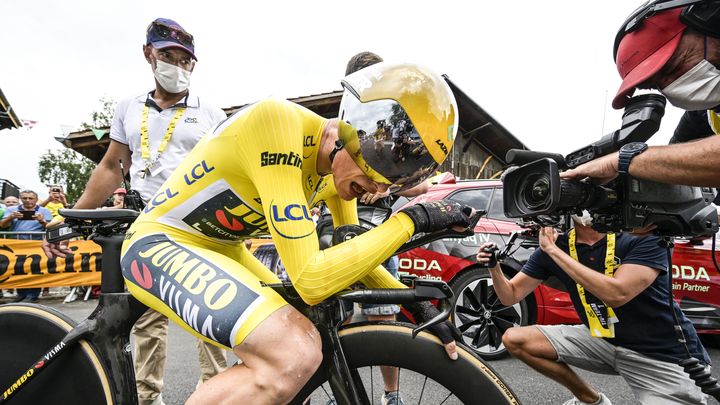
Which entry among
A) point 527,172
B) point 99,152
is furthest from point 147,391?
point 99,152

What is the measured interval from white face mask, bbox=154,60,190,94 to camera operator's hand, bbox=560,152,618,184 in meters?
2.29

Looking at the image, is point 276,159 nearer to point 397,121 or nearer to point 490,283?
point 397,121

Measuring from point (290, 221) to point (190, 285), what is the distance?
41cm

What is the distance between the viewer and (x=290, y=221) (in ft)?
4.01

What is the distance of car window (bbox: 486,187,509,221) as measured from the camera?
4246 mm

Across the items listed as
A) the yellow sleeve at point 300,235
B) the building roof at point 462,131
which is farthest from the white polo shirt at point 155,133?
the building roof at point 462,131

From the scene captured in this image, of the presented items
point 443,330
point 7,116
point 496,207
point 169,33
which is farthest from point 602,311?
point 7,116

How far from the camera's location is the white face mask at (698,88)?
1.41 meters

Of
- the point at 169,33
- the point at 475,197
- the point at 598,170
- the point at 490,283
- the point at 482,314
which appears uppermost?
the point at 169,33

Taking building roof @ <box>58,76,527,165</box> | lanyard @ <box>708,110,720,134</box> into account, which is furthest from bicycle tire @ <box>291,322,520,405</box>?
building roof @ <box>58,76,527,165</box>

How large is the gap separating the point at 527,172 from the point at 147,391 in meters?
2.50

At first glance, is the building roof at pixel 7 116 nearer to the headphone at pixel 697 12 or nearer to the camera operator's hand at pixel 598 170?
the camera operator's hand at pixel 598 170

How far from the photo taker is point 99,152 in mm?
12516

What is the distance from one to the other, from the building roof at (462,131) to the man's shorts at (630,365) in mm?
9093
